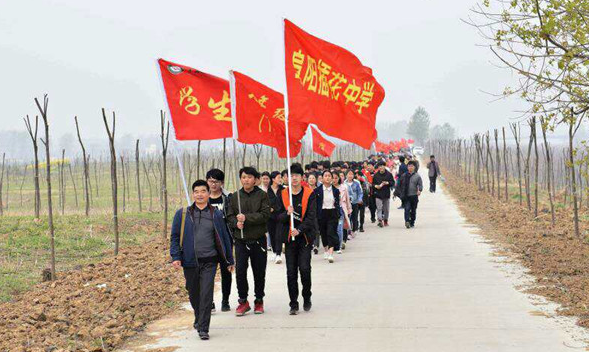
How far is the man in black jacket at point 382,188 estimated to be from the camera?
1855 centimetres

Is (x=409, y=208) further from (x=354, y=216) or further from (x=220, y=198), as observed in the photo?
(x=220, y=198)

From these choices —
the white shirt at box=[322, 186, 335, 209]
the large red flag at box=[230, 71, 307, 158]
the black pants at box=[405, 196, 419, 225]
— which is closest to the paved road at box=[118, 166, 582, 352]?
the white shirt at box=[322, 186, 335, 209]

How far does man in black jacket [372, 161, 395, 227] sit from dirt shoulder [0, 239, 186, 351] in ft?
22.7

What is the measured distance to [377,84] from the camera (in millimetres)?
11023

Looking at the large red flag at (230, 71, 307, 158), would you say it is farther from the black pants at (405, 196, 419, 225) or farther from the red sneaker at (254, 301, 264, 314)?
the black pants at (405, 196, 419, 225)

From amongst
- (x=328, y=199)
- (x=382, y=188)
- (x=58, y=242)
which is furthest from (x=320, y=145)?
(x=328, y=199)

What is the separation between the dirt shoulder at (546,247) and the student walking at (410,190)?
6.11 feet

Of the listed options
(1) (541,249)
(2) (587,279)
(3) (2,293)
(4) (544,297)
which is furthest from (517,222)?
(3) (2,293)

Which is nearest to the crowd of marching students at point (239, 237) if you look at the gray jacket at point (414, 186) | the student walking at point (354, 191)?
the student walking at point (354, 191)

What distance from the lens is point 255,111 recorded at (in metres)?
9.48

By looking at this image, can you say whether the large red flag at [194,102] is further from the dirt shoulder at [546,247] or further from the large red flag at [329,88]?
the dirt shoulder at [546,247]

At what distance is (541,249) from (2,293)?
9365 millimetres

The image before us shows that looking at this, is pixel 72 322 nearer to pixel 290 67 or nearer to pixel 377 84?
pixel 290 67

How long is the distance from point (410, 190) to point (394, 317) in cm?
1044
